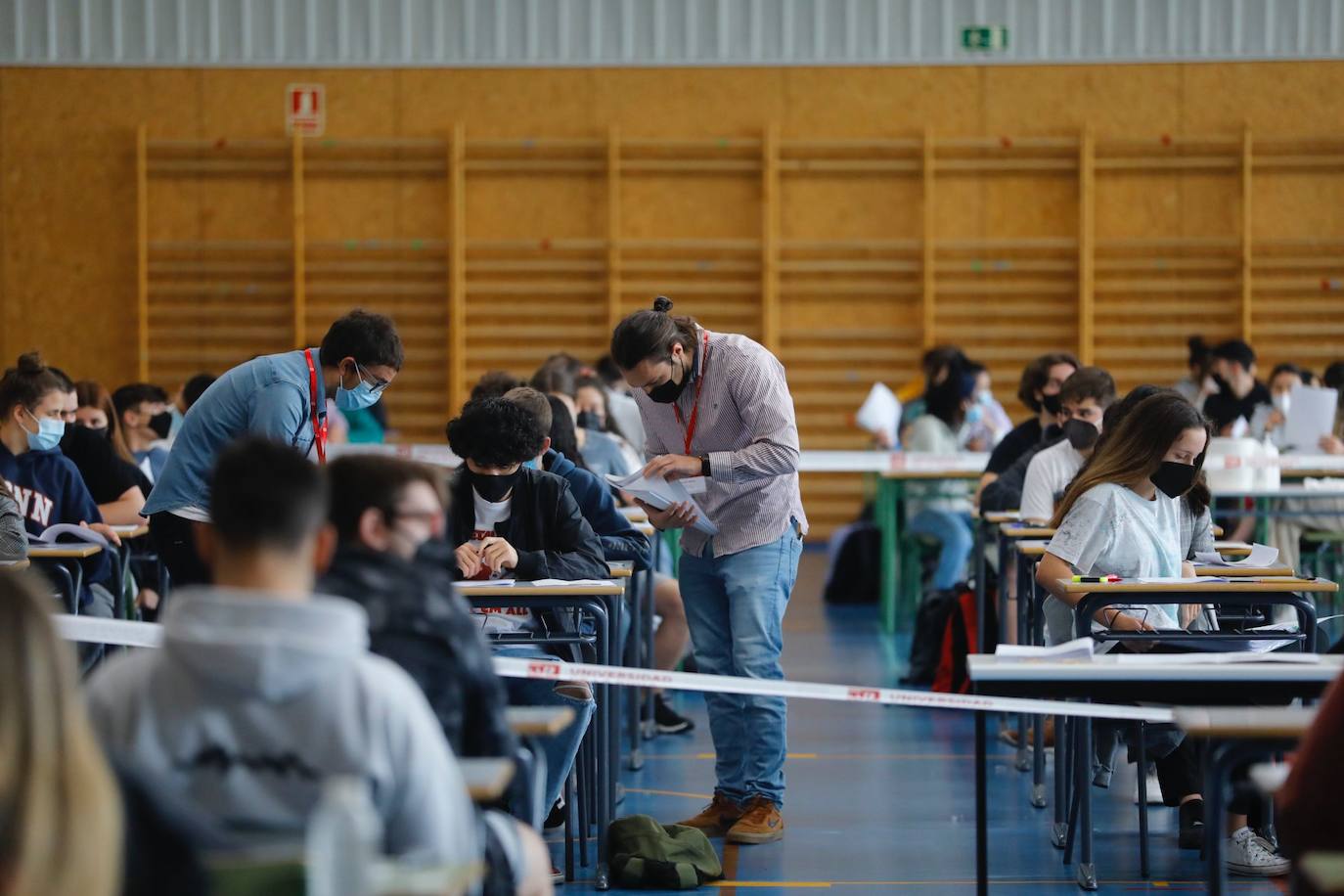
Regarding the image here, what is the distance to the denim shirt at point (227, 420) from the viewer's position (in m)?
3.81

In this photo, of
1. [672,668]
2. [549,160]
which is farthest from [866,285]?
[672,668]

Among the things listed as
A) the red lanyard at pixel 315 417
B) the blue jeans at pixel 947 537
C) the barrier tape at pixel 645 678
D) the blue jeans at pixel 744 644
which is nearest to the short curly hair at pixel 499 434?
the red lanyard at pixel 315 417

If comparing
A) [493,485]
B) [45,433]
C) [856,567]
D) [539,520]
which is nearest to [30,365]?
[45,433]

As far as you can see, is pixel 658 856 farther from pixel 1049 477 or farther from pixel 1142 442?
pixel 1049 477

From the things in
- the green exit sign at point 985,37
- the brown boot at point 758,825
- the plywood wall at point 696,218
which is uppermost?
the green exit sign at point 985,37

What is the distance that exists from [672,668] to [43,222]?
7.17 meters

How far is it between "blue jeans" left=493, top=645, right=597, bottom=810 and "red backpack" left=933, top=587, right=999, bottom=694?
2.50m

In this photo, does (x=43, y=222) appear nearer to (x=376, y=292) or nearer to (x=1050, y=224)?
(x=376, y=292)

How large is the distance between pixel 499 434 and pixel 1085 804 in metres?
1.58

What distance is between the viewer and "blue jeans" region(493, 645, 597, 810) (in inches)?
134

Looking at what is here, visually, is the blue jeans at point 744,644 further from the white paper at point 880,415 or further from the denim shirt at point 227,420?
the white paper at point 880,415

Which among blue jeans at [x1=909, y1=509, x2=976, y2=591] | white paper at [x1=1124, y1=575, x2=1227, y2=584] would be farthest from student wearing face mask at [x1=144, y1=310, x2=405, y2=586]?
blue jeans at [x1=909, y1=509, x2=976, y2=591]

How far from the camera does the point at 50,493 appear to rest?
4922 millimetres

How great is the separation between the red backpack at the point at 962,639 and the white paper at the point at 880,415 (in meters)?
3.74
